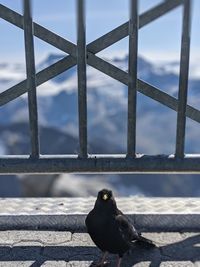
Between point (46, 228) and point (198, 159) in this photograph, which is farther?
point (46, 228)

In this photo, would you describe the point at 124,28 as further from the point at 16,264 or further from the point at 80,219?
the point at 16,264

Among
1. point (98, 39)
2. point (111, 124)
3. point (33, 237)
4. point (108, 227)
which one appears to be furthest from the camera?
point (111, 124)

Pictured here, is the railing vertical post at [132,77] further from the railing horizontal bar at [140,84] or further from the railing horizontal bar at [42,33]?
the railing horizontal bar at [42,33]

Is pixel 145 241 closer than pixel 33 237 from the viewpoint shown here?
Yes

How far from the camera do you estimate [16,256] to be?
371cm

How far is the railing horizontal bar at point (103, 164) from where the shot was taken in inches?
151

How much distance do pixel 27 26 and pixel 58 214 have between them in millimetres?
1596

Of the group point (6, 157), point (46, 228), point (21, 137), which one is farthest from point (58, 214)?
point (21, 137)

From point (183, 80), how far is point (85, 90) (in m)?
0.74

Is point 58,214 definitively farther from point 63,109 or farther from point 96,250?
point 63,109

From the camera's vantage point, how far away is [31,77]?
3.67 meters

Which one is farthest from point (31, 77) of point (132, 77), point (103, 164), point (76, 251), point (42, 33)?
point (76, 251)

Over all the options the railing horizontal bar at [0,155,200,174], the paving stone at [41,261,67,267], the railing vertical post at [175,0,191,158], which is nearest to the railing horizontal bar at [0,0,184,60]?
the railing vertical post at [175,0,191,158]

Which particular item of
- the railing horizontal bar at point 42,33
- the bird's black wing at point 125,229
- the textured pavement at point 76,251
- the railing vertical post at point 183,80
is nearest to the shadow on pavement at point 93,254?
the textured pavement at point 76,251
